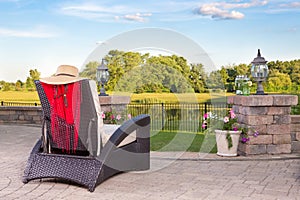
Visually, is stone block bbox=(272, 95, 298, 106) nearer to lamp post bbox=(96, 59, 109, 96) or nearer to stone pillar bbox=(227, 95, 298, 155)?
stone pillar bbox=(227, 95, 298, 155)

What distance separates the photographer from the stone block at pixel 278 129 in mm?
5754

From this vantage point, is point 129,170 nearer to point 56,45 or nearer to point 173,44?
point 173,44

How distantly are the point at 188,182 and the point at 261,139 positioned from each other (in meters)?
2.09

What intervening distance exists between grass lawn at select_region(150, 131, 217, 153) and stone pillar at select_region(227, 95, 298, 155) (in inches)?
29.6

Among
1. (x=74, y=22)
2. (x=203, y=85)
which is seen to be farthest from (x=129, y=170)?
(x=74, y=22)

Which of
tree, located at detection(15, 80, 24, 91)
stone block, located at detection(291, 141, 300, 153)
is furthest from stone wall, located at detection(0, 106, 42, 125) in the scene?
stone block, located at detection(291, 141, 300, 153)

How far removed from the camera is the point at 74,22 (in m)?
10.5

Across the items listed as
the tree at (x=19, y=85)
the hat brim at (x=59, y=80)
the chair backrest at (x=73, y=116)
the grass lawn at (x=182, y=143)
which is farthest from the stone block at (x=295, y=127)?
the tree at (x=19, y=85)

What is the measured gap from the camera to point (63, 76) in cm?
377

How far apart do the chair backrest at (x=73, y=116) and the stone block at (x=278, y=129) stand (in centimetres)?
296

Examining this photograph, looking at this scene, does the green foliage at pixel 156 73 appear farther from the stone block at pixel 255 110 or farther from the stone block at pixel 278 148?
the stone block at pixel 278 148

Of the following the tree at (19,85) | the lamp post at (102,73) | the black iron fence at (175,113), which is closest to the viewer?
the lamp post at (102,73)

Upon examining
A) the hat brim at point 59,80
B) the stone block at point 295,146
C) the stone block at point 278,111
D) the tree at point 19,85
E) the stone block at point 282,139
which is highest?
the tree at point 19,85

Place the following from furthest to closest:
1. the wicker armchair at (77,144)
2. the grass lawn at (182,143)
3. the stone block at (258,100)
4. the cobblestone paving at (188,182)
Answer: the grass lawn at (182,143), the stone block at (258,100), the wicker armchair at (77,144), the cobblestone paving at (188,182)
